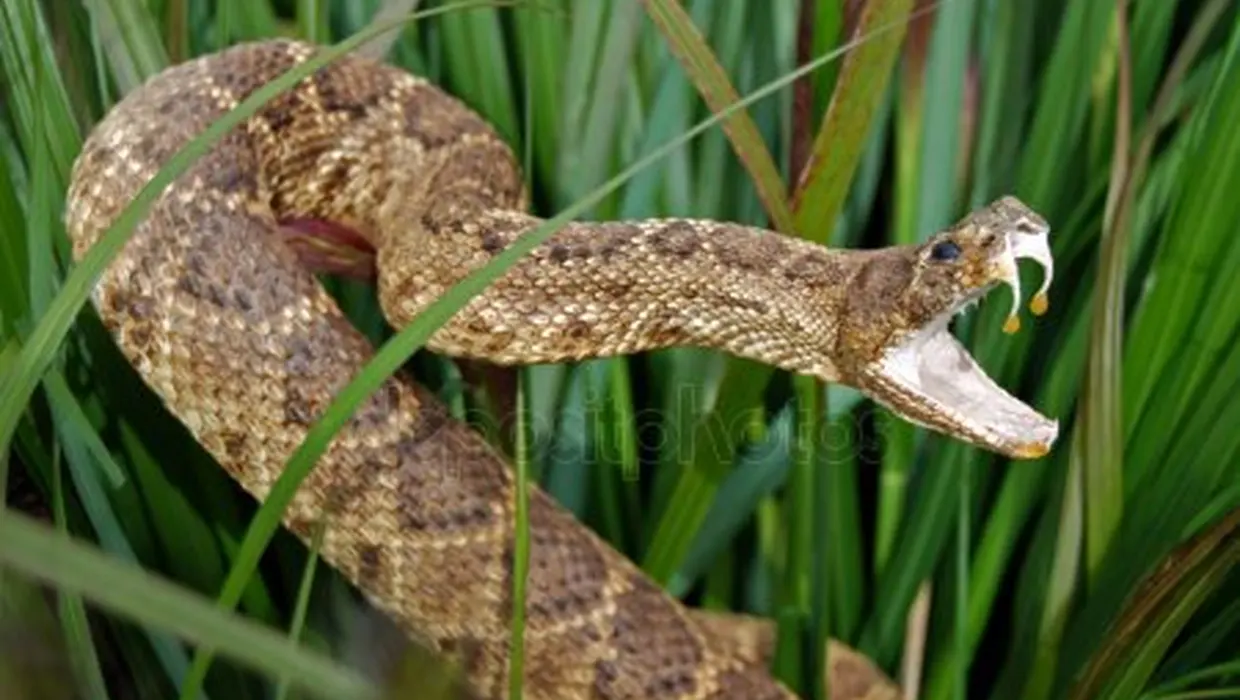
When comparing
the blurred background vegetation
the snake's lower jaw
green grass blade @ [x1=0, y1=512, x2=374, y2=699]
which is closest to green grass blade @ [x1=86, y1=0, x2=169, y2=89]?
the blurred background vegetation

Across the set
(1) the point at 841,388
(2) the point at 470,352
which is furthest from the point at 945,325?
(2) the point at 470,352

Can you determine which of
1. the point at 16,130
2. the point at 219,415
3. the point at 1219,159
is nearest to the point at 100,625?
the point at 219,415

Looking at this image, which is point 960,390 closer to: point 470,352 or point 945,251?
point 945,251

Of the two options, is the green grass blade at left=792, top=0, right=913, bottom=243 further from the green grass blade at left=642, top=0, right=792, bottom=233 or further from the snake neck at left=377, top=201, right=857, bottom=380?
the snake neck at left=377, top=201, right=857, bottom=380

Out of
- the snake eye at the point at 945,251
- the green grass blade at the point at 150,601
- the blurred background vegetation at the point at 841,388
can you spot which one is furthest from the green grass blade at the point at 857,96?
the green grass blade at the point at 150,601

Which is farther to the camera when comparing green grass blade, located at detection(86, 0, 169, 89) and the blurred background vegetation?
green grass blade, located at detection(86, 0, 169, 89)
